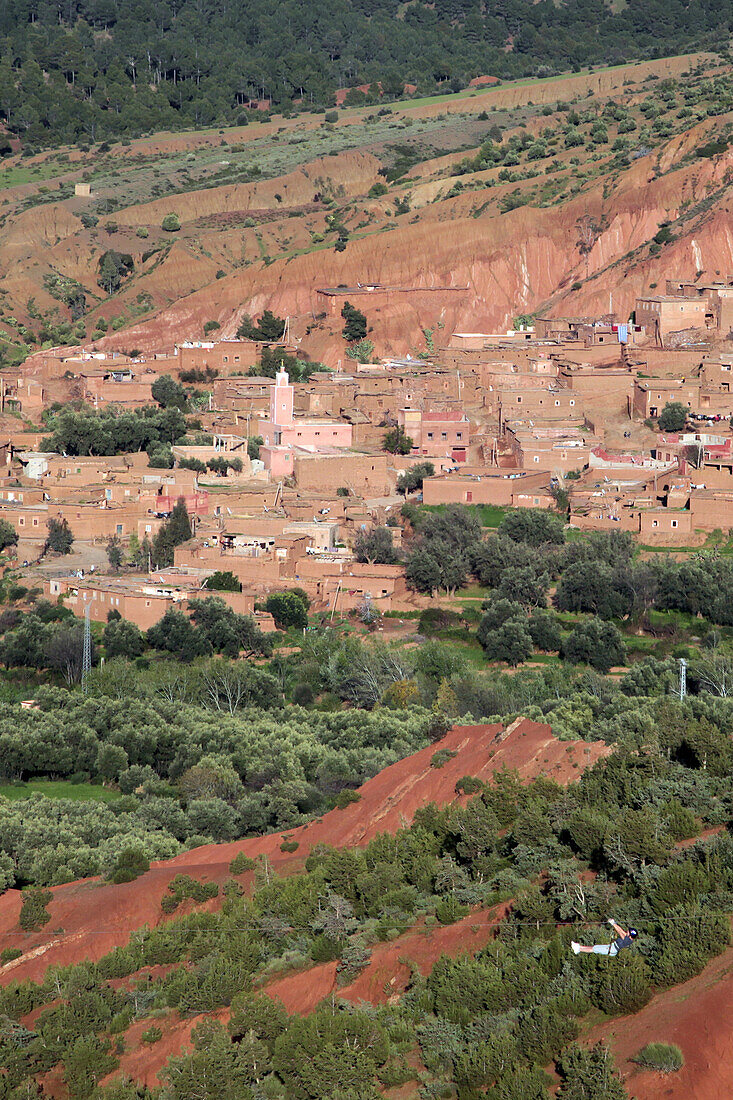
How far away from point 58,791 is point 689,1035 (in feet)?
60.7

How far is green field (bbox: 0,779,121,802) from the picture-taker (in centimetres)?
3166

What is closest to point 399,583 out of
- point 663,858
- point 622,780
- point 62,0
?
point 622,780

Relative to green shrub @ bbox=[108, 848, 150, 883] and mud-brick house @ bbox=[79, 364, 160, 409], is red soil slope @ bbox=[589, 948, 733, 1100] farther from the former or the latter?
mud-brick house @ bbox=[79, 364, 160, 409]

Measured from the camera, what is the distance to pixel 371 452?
158 ft

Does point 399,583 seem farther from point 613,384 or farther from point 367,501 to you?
point 613,384

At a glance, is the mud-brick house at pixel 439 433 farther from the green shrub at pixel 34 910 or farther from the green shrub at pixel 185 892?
the green shrub at pixel 185 892

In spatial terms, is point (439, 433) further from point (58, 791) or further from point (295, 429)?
point (58, 791)

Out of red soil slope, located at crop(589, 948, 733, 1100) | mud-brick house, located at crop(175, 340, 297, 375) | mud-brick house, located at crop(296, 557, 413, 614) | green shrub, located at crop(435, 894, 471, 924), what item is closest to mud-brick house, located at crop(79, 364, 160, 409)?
mud-brick house, located at crop(175, 340, 297, 375)

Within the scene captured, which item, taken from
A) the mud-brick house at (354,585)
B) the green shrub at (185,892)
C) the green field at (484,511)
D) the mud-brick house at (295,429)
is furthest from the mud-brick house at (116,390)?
the green shrub at (185,892)

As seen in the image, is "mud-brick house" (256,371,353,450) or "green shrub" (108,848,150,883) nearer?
"green shrub" (108,848,150,883)

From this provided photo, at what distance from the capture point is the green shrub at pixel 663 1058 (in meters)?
15.3

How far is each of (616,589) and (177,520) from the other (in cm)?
1037

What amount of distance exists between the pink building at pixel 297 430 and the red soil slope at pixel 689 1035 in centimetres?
3242

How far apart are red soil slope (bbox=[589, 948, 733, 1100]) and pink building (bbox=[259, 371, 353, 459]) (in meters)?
32.4
